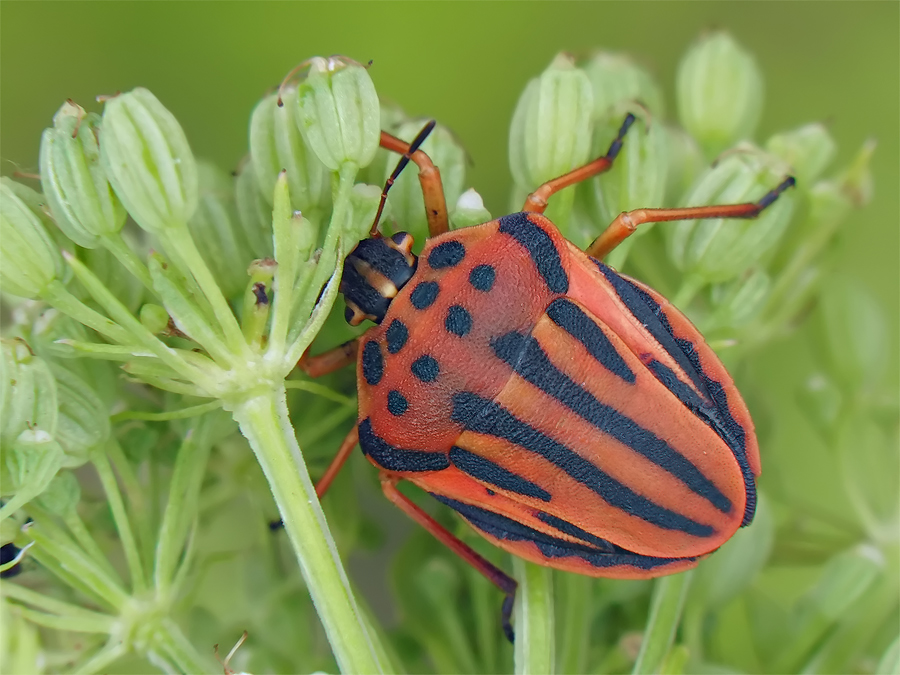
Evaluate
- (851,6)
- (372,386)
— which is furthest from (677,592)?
(851,6)

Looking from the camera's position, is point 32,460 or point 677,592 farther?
point 677,592

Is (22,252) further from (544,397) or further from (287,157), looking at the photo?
(544,397)

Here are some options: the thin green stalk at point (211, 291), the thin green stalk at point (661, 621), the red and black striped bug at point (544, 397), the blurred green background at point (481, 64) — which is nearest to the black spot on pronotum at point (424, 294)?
the red and black striped bug at point (544, 397)

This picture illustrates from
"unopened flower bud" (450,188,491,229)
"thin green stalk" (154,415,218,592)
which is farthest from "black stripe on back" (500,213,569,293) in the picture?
"thin green stalk" (154,415,218,592)

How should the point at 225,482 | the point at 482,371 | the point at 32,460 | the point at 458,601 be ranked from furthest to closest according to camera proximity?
1. the point at 458,601
2. the point at 225,482
3. the point at 482,371
4. the point at 32,460

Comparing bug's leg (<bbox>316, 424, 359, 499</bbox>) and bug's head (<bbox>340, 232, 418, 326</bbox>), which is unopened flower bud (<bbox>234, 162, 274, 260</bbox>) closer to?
bug's head (<bbox>340, 232, 418, 326</bbox>)

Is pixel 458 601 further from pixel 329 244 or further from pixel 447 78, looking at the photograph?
pixel 447 78

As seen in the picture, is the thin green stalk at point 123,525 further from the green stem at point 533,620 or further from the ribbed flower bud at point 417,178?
the ribbed flower bud at point 417,178
